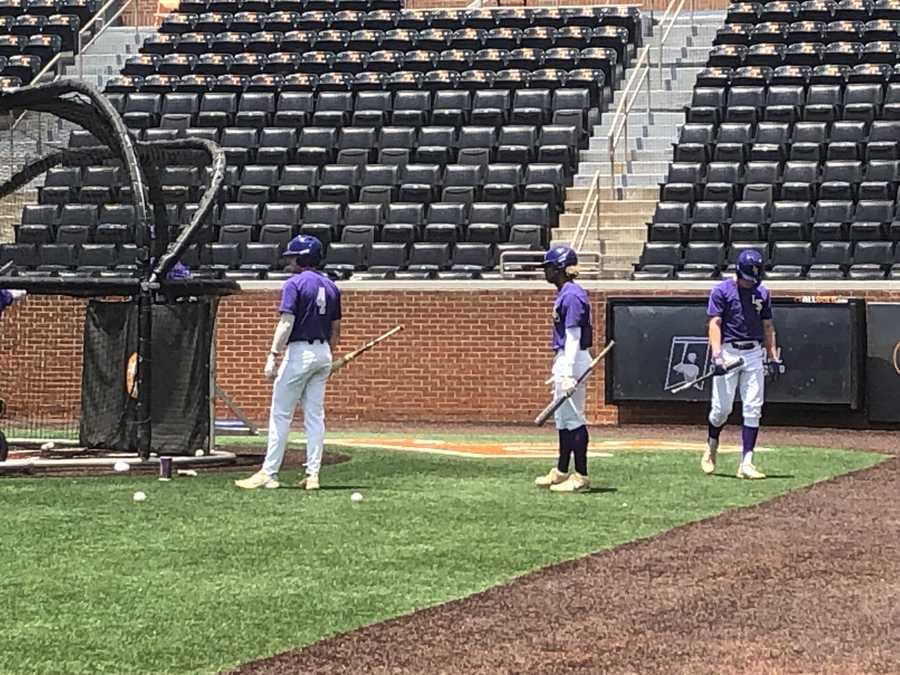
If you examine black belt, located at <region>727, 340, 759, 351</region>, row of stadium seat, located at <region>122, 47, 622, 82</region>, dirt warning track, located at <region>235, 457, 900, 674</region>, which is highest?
row of stadium seat, located at <region>122, 47, 622, 82</region>

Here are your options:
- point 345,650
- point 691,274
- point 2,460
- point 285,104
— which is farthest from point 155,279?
point 285,104

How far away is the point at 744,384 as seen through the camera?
14.1m

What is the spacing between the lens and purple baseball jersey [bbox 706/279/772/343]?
14.0 m

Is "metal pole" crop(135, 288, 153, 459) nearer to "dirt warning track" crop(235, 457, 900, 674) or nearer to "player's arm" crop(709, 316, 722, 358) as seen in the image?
"player's arm" crop(709, 316, 722, 358)

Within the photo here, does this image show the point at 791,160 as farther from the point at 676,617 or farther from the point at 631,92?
the point at 676,617

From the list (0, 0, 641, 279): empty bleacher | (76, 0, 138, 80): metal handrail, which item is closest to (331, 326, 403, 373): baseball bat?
(0, 0, 641, 279): empty bleacher

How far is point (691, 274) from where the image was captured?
22234mm

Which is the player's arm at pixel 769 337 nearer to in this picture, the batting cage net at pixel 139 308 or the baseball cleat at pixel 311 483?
the baseball cleat at pixel 311 483

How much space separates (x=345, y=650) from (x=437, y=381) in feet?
52.4

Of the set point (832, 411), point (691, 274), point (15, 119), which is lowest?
point (832, 411)

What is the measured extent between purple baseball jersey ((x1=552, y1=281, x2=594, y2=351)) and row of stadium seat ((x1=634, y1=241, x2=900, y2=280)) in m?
9.43

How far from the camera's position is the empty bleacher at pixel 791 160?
22484 mm

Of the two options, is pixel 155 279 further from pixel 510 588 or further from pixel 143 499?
pixel 510 588

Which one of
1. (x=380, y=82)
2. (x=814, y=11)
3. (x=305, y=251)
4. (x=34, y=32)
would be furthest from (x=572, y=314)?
(x=34, y=32)
